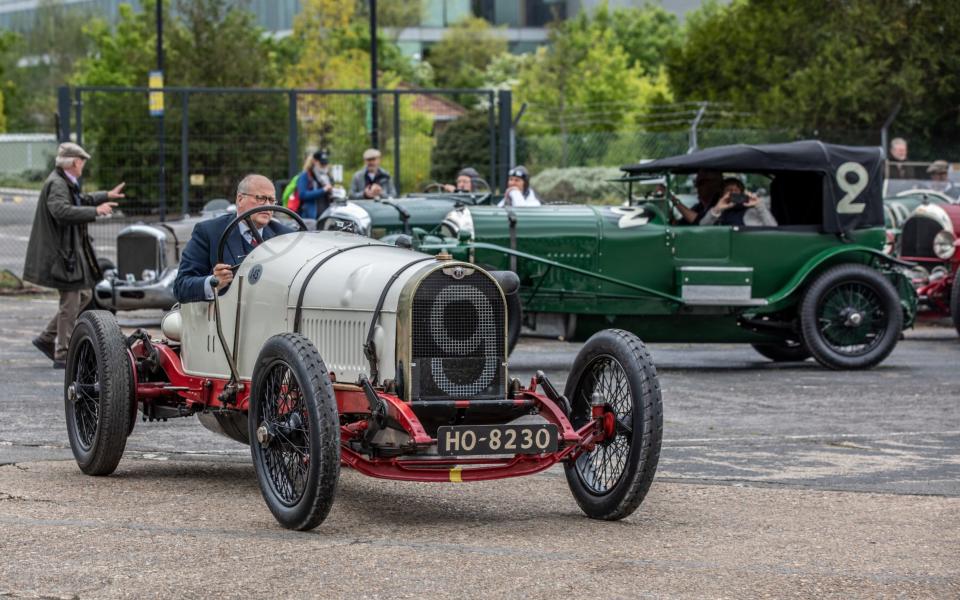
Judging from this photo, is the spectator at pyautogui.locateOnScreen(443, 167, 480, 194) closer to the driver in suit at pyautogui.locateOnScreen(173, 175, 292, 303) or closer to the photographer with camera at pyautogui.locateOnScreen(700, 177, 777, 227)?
the photographer with camera at pyautogui.locateOnScreen(700, 177, 777, 227)

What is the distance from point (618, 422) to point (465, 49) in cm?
9291

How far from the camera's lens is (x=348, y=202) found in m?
16.9

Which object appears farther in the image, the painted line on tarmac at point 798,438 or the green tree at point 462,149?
the green tree at point 462,149

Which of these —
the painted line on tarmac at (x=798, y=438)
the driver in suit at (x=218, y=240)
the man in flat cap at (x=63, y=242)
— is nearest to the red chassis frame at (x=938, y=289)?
the painted line on tarmac at (x=798, y=438)

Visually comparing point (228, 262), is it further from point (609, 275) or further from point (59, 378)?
point (609, 275)

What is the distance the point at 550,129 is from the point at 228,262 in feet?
146

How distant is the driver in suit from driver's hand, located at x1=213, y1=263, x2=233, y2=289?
0.14 meters

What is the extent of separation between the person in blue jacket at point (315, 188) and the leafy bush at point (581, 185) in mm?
16428

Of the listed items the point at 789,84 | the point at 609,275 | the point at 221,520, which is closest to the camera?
the point at 221,520

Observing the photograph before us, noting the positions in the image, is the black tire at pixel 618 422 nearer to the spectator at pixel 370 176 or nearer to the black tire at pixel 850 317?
the black tire at pixel 850 317

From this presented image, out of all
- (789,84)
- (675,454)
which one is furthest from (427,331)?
(789,84)

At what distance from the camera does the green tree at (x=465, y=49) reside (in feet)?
322

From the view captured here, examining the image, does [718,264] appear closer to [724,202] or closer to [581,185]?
[724,202]

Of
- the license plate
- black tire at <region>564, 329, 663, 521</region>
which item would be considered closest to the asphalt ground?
black tire at <region>564, 329, 663, 521</region>
